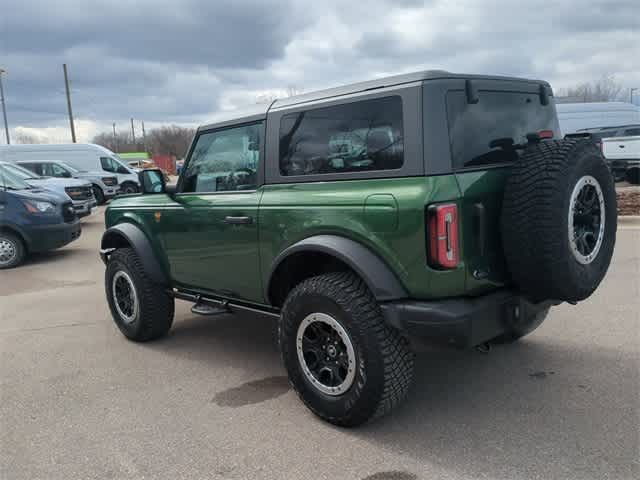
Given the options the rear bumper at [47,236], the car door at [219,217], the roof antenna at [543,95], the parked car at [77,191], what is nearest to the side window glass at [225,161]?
the car door at [219,217]

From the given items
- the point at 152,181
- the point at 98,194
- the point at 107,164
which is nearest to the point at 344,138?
the point at 152,181

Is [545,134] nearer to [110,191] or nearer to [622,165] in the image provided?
[622,165]

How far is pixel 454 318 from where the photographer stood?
9.26 ft

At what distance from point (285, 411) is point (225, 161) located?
1.89 meters

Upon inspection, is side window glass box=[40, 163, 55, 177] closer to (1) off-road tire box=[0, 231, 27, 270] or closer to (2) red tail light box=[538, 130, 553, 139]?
(1) off-road tire box=[0, 231, 27, 270]

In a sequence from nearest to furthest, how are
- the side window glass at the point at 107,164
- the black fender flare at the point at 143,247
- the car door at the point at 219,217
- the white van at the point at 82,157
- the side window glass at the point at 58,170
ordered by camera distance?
1. the car door at the point at 219,217
2. the black fender flare at the point at 143,247
3. the side window glass at the point at 58,170
4. the white van at the point at 82,157
5. the side window glass at the point at 107,164

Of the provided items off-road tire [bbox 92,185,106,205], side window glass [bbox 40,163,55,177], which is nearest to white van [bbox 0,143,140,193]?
off-road tire [bbox 92,185,106,205]

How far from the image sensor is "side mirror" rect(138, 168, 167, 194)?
14.9ft

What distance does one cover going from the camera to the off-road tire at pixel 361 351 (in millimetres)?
2986

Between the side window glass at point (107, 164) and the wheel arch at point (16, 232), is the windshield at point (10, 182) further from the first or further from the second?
the side window glass at point (107, 164)

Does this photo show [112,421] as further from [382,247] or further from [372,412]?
[382,247]

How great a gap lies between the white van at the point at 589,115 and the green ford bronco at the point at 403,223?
2288 cm

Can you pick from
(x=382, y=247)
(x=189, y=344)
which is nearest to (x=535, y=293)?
(x=382, y=247)

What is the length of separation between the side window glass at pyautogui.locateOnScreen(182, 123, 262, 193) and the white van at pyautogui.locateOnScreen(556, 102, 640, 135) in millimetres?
22687
